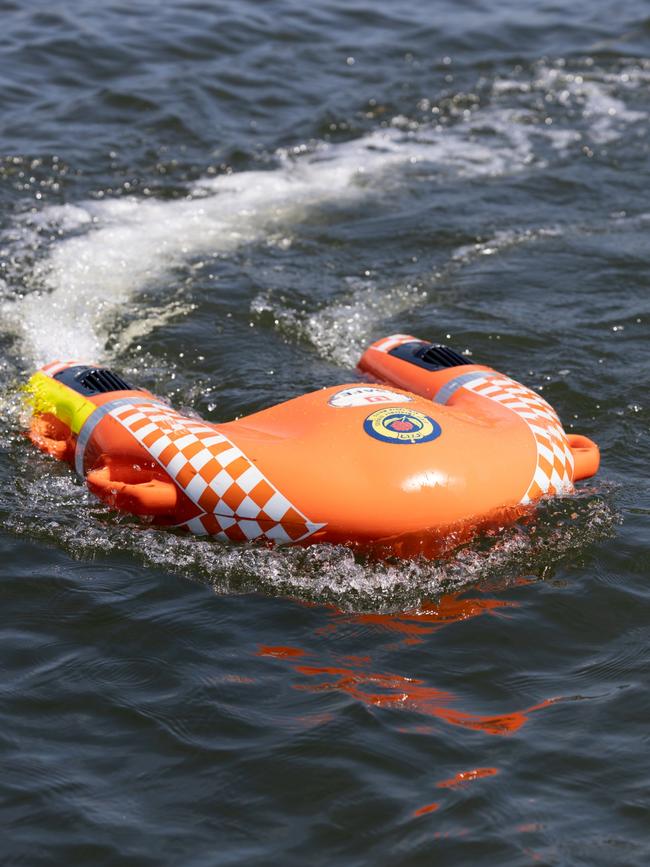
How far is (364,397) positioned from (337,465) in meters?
0.48

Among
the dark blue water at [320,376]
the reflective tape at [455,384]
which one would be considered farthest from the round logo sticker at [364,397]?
the dark blue water at [320,376]

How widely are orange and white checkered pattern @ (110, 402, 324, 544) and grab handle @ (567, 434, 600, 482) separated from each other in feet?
4.06

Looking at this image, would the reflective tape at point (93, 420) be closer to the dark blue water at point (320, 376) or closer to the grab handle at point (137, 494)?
the dark blue water at point (320, 376)

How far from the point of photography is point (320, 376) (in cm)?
689

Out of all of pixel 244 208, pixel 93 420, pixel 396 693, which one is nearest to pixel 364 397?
pixel 93 420

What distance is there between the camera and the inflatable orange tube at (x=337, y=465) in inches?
195

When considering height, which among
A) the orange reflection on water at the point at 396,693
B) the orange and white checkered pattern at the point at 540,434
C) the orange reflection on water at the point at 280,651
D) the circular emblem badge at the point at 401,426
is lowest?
the orange reflection on water at the point at 396,693

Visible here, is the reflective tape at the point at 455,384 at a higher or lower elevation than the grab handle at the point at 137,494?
higher

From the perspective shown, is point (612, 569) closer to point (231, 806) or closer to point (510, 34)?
point (231, 806)

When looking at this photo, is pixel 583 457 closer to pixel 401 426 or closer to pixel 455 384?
pixel 455 384

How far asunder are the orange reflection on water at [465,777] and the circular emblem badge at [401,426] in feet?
4.47

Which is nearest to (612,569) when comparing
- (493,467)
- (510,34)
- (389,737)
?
(493,467)

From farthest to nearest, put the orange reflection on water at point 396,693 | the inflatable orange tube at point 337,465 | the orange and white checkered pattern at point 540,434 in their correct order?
the orange and white checkered pattern at point 540,434 → the inflatable orange tube at point 337,465 → the orange reflection on water at point 396,693

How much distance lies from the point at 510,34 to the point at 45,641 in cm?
973
